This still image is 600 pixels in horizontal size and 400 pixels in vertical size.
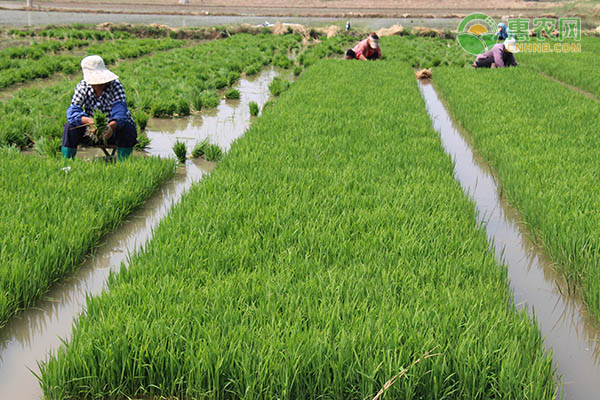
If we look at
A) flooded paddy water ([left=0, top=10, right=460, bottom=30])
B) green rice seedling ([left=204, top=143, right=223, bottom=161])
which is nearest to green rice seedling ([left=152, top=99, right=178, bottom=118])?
green rice seedling ([left=204, top=143, right=223, bottom=161])

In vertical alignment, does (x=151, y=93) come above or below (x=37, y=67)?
below

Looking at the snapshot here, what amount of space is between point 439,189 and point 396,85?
441cm

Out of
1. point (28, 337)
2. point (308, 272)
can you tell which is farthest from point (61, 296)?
point (308, 272)

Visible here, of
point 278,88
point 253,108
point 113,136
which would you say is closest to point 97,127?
point 113,136

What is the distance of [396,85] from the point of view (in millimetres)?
7582

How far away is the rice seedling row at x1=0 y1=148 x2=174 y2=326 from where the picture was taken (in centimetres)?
239

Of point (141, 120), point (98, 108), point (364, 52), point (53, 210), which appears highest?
point (364, 52)

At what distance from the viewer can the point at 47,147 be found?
14.3 feet

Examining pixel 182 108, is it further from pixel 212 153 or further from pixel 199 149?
pixel 212 153

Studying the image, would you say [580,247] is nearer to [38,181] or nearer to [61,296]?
[61,296]

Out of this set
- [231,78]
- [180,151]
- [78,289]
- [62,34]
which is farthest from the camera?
[62,34]

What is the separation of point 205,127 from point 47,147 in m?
1.92

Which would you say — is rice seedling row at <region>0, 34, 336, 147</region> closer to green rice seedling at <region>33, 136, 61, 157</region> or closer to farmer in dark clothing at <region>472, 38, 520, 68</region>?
green rice seedling at <region>33, 136, 61, 157</region>

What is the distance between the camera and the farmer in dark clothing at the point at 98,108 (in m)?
3.95
